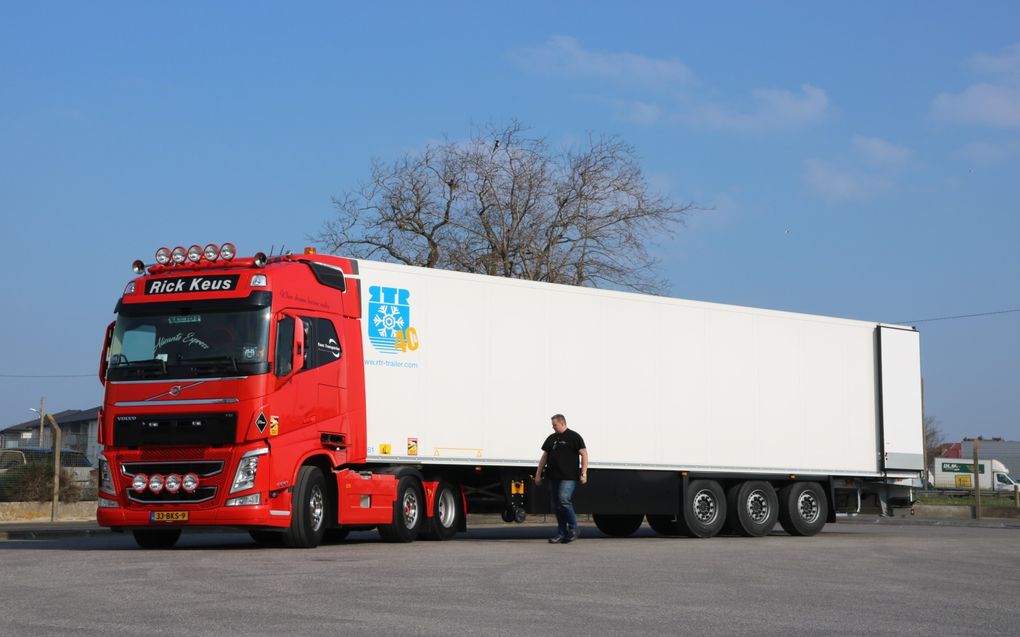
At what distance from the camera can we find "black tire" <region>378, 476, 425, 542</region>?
18094 millimetres

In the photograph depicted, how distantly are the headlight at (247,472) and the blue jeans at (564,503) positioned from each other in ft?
15.5

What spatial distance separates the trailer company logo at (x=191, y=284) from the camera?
16422mm

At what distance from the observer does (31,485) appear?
93.3ft

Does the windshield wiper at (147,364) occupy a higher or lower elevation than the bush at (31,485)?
higher

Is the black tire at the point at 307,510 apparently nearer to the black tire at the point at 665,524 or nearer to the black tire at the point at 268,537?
the black tire at the point at 268,537

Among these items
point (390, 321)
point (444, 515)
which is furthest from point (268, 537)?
point (390, 321)

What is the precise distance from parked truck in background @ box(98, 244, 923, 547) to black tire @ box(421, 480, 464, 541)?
0.10ft

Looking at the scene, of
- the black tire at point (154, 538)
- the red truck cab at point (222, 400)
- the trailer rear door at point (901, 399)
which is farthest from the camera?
the trailer rear door at point (901, 399)

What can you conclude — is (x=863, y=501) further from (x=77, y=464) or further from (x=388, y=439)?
(x=77, y=464)

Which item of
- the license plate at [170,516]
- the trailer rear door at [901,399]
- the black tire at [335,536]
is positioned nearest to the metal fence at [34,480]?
the black tire at [335,536]

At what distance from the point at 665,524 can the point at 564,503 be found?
3.88 metres

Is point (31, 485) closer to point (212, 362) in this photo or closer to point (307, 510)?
point (307, 510)

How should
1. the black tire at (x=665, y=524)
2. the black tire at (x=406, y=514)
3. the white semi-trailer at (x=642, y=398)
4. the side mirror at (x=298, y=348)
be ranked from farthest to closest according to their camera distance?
1. the black tire at (x=665, y=524)
2. the white semi-trailer at (x=642, y=398)
3. the black tire at (x=406, y=514)
4. the side mirror at (x=298, y=348)

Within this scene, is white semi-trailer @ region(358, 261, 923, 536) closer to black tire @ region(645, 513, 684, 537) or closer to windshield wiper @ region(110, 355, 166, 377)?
black tire @ region(645, 513, 684, 537)
